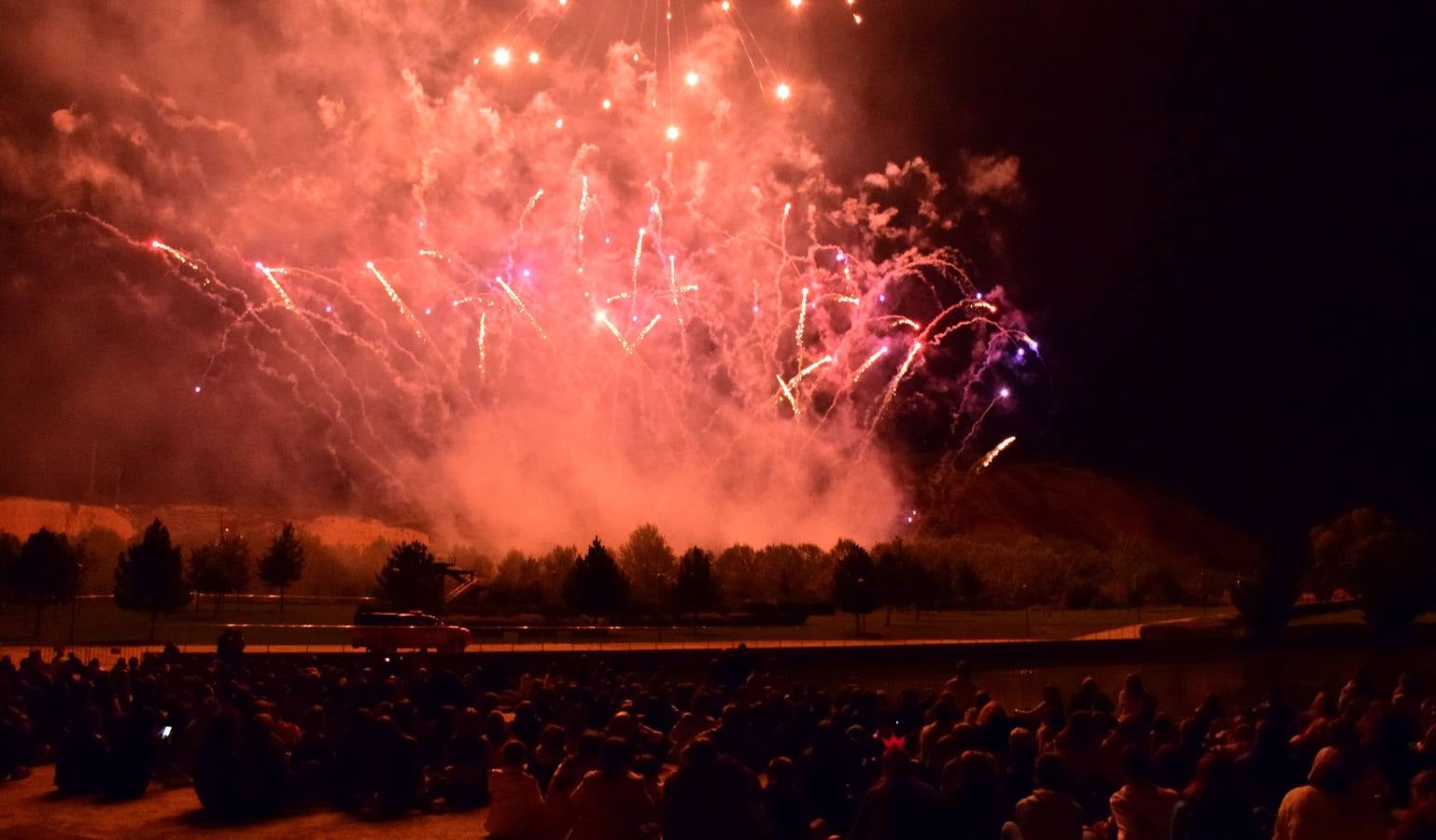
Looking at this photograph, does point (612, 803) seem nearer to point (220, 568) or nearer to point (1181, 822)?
point (1181, 822)

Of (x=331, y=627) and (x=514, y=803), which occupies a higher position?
(x=331, y=627)

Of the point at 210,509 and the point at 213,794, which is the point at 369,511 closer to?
the point at 210,509

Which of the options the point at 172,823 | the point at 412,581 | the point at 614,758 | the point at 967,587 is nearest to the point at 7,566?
the point at 412,581

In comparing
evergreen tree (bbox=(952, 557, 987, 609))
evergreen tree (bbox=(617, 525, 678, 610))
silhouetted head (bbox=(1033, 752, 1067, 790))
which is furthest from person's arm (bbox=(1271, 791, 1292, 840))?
evergreen tree (bbox=(952, 557, 987, 609))

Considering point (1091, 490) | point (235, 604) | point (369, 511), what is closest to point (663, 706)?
point (235, 604)

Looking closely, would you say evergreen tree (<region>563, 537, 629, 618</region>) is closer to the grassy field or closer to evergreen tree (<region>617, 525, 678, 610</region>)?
the grassy field

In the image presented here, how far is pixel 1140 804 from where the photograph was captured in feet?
26.9

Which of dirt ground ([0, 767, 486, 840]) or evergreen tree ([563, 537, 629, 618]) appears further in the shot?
evergreen tree ([563, 537, 629, 618])

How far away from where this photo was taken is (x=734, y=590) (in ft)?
240

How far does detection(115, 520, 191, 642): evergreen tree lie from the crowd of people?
1251 inches

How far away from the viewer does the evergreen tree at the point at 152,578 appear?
48.0m

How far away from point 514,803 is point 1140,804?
5.38 meters

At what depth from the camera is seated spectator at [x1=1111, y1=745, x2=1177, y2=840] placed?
319 inches

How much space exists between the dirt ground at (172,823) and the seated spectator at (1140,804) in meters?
6.22
